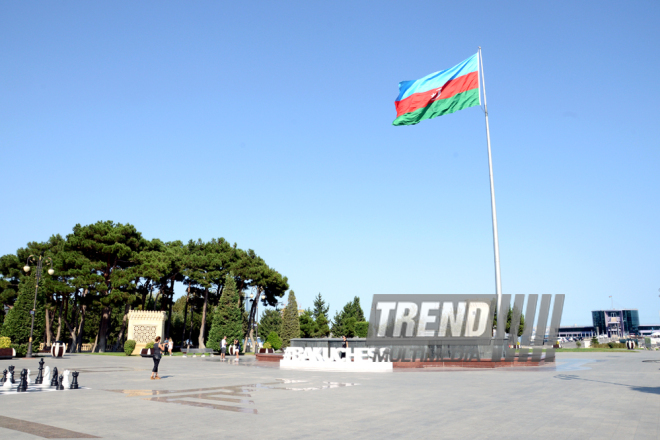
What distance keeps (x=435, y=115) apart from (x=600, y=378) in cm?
1410

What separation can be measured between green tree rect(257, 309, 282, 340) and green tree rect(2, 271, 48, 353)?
55.3 m

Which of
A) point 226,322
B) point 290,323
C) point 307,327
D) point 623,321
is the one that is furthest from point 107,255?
point 623,321

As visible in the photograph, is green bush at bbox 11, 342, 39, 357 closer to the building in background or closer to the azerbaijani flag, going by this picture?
the azerbaijani flag

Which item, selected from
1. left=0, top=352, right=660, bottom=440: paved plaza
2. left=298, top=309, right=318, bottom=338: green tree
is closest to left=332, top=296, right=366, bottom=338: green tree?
left=298, top=309, right=318, bottom=338: green tree

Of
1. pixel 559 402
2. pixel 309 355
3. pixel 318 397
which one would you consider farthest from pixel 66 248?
pixel 559 402

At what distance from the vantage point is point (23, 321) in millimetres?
38750

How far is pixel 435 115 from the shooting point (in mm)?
25719

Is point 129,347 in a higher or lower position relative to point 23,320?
lower

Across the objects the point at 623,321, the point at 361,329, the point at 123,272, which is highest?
the point at 123,272

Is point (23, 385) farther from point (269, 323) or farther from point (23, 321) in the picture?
point (269, 323)

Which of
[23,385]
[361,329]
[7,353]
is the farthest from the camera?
[361,329]

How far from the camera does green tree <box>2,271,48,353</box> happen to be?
3812 centimetres

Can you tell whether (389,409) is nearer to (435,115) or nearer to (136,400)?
(136,400)

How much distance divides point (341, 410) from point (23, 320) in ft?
120
